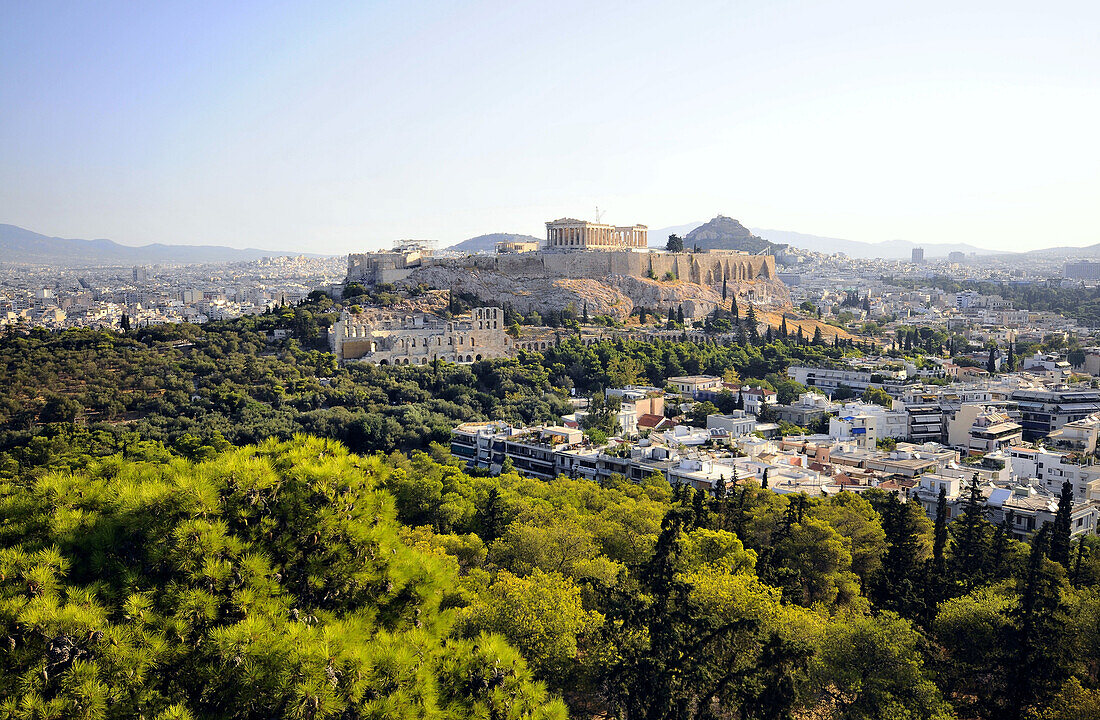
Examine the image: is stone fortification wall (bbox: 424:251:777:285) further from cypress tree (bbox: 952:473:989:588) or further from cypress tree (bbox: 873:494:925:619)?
cypress tree (bbox: 873:494:925:619)

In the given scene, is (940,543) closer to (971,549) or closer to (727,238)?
(971,549)

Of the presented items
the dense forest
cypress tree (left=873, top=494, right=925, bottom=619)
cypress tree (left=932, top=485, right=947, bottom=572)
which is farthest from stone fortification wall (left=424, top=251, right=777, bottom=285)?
cypress tree (left=873, top=494, right=925, bottom=619)

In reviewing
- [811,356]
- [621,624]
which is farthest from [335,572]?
[811,356]

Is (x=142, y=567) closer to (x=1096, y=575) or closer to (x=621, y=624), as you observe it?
(x=621, y=624)

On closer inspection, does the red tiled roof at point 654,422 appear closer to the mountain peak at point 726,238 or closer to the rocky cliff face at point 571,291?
the rocky cliff face at point 571,291

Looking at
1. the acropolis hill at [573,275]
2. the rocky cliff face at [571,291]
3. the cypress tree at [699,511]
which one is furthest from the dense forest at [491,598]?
the acropolis hill at [573,275]
